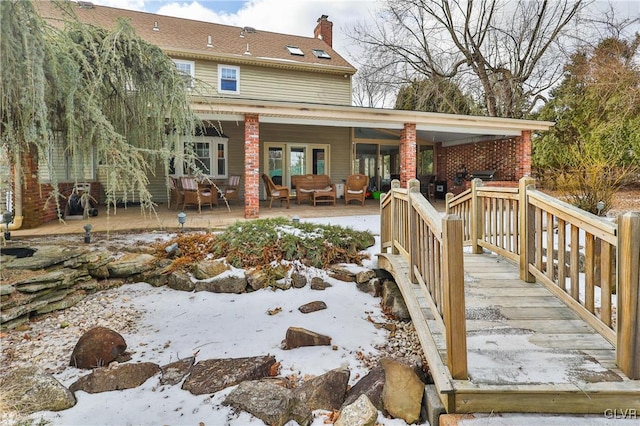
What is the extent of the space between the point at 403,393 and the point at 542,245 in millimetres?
1869

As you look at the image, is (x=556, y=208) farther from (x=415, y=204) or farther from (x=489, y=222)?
(x=489, y=222)

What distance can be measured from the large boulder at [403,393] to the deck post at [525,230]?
5.03ft

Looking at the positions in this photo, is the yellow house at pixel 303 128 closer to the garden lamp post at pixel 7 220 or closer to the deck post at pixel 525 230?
the garden lamp post at pixel 7 220

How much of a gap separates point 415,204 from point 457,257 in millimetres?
1060

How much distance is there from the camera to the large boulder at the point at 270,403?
7.68ft

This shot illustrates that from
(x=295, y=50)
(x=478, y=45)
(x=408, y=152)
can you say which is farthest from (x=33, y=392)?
(x=478, y=45)

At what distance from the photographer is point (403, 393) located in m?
2.35

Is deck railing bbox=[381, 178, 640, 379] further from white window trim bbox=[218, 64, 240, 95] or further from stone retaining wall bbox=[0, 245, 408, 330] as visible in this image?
white window trim bbox=[218, 64, 240, 95]

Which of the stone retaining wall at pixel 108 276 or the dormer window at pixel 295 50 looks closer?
the stone retaining wall at pixel 108 276

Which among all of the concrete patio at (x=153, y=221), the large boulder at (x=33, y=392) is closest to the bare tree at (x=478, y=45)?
the concrete patio at (x=153, y=221)

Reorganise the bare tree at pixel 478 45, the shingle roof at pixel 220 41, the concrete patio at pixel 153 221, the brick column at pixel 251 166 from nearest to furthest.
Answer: the concrete patio at pixel 153 221
the brick column at pixel 251 166
the shingle roof at pixel 220 41
the bare tree at pixel 478 45

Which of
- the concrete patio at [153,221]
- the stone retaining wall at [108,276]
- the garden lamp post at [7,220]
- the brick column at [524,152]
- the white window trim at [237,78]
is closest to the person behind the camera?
the stone retaining wall at [108,276]

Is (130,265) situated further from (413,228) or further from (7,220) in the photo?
(413,228)

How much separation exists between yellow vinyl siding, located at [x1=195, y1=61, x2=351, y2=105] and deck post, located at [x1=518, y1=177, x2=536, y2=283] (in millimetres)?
9298
